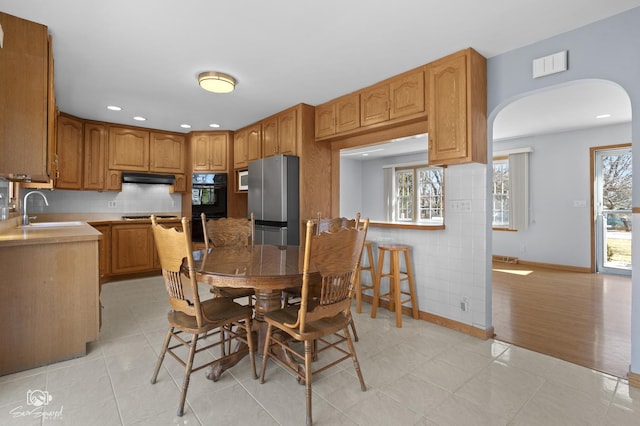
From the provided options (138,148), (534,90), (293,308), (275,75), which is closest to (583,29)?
(534,90)

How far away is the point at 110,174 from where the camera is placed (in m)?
4.69

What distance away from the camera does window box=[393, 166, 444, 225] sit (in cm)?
692

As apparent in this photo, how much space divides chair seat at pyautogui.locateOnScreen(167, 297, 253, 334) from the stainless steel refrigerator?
1.75m

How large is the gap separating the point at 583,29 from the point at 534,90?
0.44m

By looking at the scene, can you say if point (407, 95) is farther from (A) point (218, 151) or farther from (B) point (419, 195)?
(B) point (419, 195)

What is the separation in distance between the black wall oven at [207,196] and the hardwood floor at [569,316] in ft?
13.3

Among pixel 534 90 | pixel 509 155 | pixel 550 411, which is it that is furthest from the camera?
pixel 509 155

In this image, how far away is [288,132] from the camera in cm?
397

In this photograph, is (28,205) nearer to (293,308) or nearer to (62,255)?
(62,255)

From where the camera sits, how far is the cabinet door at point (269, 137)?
4191 mm

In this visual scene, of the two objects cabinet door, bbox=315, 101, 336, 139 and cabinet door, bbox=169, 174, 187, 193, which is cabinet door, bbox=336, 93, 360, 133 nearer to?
cabinet door, bbox=315, 101, 336, 139

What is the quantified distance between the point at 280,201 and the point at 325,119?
1108 millimetres

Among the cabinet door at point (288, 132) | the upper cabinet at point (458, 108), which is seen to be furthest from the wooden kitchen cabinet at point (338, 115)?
the upper cabinet at point (458, 108)
